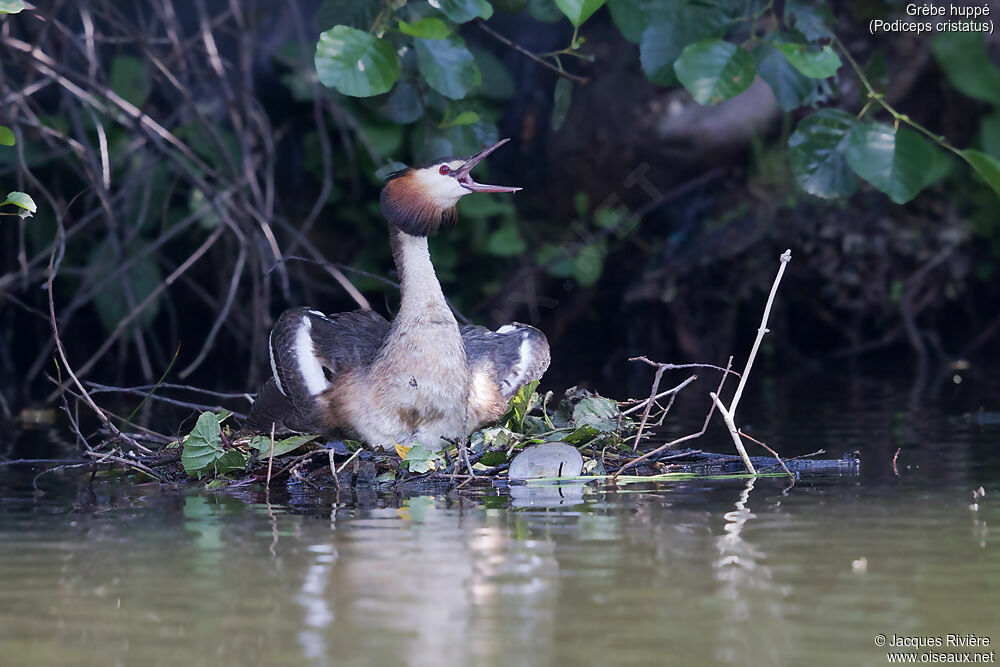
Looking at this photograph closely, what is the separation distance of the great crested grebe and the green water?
617 millimetres

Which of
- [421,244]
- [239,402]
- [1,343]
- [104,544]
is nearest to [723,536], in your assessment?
[104,544]

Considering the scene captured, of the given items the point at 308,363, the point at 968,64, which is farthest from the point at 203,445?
the point at 968,64

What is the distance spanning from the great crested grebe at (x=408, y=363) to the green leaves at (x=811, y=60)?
1.19 metres

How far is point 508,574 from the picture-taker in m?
3.40

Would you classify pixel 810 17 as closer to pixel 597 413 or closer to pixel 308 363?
pixel 597 413

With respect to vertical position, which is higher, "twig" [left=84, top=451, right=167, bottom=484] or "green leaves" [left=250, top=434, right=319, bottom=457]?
"green leaves" [left=250, top=434, right=319, bottom=457]

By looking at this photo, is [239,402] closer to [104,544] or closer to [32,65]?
[32,65]

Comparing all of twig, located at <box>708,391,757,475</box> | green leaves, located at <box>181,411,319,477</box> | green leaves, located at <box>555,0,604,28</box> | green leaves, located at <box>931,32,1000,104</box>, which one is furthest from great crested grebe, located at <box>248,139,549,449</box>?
green leaves, located at <box>931,32,1000,104</box>

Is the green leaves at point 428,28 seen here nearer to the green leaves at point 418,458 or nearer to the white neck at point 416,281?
the white neck at point 416,281

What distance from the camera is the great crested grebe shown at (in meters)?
5.48

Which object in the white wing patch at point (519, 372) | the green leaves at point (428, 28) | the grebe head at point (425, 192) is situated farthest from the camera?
the white wing patch at point (519, 372)

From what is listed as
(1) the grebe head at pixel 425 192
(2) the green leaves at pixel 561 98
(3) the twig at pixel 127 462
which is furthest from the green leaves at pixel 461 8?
(3) the twig at pixel 127 462

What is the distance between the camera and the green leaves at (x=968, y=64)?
33.0 ft

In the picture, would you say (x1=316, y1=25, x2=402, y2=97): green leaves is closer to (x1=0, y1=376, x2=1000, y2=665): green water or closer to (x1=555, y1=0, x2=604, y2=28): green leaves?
(x1=555, y1=0, x2=604, y2=28): green leaves
